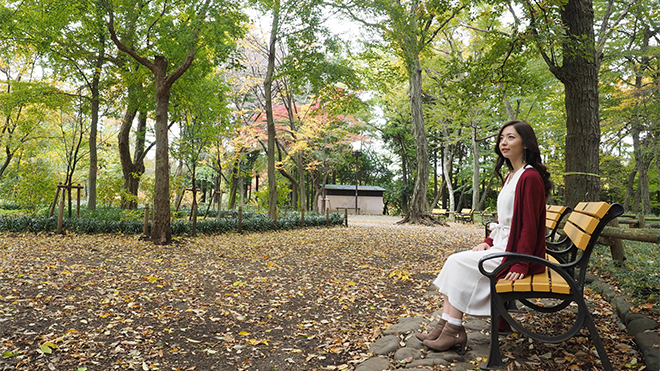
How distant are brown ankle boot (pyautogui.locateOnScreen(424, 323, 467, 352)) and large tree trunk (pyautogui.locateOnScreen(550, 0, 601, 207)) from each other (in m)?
4.16

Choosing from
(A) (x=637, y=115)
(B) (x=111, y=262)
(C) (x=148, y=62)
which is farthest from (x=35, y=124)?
(A) (x=637, y=115)

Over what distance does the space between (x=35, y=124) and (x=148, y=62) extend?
41.3 feet

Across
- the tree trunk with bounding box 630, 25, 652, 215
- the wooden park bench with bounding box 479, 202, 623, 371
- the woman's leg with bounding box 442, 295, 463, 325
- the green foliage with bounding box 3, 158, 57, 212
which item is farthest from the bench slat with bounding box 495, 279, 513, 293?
the tree trunk with bounding box 630, 25, 652, 215

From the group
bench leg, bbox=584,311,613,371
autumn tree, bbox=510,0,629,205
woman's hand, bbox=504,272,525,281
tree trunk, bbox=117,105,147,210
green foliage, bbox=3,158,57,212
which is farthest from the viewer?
tree trunk, bbox=117,105,147,210

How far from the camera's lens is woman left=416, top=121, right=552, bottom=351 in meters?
2.39

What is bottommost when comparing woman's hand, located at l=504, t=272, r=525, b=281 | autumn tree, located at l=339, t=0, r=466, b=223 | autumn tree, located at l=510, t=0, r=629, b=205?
woman's hand, located at l=504, t=272, r=525, b=281

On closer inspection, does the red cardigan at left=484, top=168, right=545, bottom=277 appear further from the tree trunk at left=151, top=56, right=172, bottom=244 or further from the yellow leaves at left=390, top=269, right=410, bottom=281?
the tree trunk at left=151, top=56, right=172, bottom=244

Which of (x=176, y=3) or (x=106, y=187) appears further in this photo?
(x=106, y=187)

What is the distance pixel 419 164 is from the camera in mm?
16703

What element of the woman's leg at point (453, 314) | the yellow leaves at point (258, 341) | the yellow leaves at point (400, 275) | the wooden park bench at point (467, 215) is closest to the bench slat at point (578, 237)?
the woman's leg at point (453, 314)

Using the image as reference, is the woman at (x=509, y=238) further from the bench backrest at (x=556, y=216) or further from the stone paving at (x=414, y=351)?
the bench backrest at (x=556, y=216)

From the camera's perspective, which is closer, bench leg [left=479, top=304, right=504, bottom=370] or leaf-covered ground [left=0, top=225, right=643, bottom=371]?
bench leg [left=479, top=304, right=504, bottom=370]

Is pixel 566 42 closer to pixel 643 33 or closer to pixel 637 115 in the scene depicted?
pixel 637 115

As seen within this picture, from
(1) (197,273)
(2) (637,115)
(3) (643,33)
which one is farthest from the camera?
(3) (643,33)
